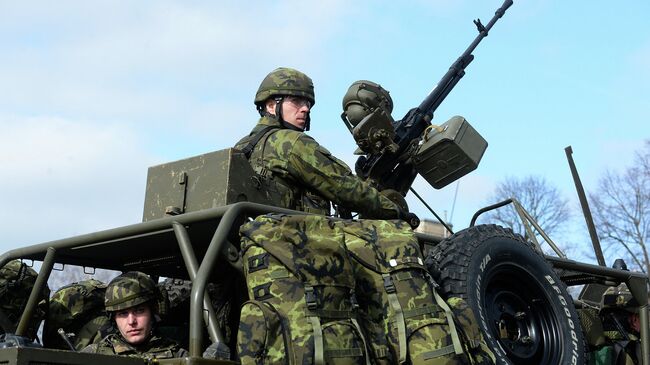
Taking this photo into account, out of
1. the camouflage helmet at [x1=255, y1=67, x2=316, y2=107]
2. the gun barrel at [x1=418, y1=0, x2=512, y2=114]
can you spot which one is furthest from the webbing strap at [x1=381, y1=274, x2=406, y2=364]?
the gun barrel at [x1=418, y1=0, x2=512, y2=114]

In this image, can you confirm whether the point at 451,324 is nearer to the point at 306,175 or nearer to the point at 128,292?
the point at 306,175

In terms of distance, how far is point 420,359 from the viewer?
3.69m

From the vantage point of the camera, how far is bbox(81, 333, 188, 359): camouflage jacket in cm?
439

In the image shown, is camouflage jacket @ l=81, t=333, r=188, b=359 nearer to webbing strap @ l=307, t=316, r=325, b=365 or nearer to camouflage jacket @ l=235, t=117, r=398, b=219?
camouflage jacket @ l=235, t=117, r=398, b=219

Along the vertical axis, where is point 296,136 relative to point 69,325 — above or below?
above

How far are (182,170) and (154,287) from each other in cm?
60

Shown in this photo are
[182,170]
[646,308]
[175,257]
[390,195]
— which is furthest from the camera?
[390,195]

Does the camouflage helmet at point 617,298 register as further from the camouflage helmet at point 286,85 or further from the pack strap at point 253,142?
the pack strap at point 253,142

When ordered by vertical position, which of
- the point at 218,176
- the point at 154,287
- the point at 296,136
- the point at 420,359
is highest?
the point at 296,136

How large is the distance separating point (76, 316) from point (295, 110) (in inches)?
65.2

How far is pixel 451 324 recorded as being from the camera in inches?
149

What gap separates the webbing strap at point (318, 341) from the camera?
3.38 m

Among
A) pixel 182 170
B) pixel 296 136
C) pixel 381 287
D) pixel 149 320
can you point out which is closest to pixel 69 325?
pixel 149 320

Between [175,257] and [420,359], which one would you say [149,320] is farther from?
[420,359]
